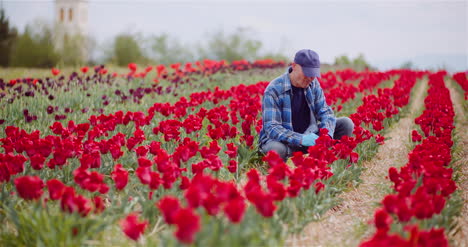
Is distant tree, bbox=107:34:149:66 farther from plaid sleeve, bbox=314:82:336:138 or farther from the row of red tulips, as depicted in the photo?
the row of red tulips

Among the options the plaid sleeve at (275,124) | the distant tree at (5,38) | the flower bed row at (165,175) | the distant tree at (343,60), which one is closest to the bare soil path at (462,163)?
the flower bed row at (165,175)

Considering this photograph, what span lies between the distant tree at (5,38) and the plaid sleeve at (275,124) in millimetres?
→ 17219

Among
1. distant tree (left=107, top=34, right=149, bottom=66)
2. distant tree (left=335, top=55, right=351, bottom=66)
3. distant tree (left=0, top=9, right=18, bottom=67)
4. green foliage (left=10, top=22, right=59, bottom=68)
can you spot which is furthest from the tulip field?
distant tree (left=335, top=55, right=351, bottom=66)

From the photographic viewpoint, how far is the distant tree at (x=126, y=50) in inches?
797

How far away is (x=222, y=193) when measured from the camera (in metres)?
1.86

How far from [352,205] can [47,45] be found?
16.8m

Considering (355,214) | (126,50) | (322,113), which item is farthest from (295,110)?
(126,50)

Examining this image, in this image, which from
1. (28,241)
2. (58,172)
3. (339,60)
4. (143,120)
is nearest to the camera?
(28,241)

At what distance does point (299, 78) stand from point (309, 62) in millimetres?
289

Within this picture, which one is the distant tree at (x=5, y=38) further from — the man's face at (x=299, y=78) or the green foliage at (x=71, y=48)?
the man's face at (x=299, y=78)

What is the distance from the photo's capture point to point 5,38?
60.5 feet

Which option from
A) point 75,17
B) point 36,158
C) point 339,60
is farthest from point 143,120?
point 75,17

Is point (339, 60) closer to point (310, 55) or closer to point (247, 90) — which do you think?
point (247, 90)

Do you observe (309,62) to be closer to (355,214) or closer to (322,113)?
(322,113)
